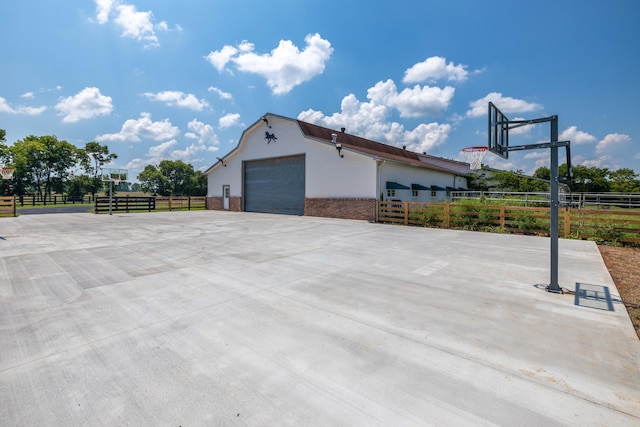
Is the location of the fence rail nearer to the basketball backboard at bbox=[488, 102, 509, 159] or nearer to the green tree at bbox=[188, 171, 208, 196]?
the basketball backboard at bbox=[488, 102, 509, 159]

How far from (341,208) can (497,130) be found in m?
11.6

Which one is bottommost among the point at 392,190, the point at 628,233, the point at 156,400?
the point at 156,400

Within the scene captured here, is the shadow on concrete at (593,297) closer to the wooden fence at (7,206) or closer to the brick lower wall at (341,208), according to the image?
the brick lower wall at (341,208)

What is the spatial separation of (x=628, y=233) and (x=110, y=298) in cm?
1318

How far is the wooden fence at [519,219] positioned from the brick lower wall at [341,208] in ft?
2.05

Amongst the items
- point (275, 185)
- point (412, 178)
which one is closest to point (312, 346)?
point (412, 178)

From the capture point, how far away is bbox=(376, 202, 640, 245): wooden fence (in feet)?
29.1

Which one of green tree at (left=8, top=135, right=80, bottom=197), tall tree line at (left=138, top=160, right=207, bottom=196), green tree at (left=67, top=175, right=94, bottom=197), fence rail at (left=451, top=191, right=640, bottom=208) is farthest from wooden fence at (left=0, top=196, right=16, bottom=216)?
tall tree line at (left=138, top=160, right=207, bottom=196)

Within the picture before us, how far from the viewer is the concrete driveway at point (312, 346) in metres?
1.97

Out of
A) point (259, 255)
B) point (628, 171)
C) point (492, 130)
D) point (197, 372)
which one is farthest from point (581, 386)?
point (628, 171)

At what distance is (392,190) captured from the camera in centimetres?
1667

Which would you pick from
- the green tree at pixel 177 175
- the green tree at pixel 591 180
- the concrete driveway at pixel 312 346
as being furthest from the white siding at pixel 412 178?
the green tree at pixel 177 175

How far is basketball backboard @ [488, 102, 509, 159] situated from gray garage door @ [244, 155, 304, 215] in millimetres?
14269

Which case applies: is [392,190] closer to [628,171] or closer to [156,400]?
[156,400]
